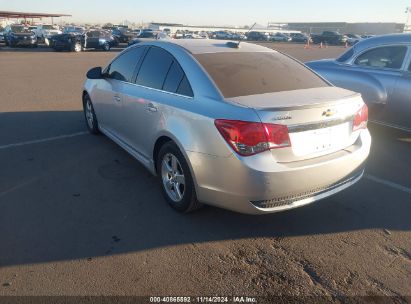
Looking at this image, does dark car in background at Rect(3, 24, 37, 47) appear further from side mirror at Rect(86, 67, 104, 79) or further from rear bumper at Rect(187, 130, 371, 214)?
rear bumper at Rect(187, 130, 371, 214)

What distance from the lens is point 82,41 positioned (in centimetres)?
2820

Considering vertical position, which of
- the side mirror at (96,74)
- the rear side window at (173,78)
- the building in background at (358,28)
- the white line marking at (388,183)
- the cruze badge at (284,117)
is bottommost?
the white line marking at (388,183)

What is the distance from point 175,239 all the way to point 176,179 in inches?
25.8

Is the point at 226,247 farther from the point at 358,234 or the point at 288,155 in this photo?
the point at 358,234

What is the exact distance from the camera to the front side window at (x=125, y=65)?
4.77m

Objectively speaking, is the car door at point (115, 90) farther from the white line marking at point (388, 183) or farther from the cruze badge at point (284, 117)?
the white line marking at point (388, 183)

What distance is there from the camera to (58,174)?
4750 mm

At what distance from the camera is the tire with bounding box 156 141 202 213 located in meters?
3.54

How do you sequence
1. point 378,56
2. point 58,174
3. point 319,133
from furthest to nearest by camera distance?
point 378,56
point 58,174
point 319,133

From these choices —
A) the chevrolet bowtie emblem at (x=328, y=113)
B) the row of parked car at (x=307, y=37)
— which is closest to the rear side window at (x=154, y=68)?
the chevrolet bowtie emblem at (x=328, y=113)

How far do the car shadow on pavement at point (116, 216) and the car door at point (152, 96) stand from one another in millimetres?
614

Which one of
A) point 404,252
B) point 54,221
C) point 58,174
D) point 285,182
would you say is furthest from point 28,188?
point 404,252

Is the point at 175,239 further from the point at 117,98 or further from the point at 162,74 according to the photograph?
the point at 117,98

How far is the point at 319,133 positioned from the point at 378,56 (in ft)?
12.7
